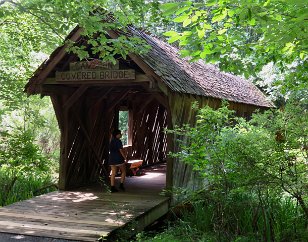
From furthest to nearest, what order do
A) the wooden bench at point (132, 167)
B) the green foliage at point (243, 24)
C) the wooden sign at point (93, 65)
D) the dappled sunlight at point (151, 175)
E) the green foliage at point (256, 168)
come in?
the dappled sunlight at point (151, 175), the wooden bench at point (132, 167), the wooden sign at point (93, 65), the green foliage at point (256, 168), the green foliage at point (243, 24)

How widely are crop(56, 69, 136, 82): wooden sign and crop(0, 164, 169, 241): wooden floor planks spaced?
2.71 metres

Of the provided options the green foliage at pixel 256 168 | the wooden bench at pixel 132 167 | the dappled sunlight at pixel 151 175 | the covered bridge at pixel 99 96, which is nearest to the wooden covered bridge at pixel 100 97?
the covered bridge at pixel 99 96

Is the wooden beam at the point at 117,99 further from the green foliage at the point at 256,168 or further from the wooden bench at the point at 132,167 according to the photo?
the green foliage at the point at 256,168

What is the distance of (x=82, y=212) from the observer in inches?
290

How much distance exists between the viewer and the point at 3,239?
5.93 m

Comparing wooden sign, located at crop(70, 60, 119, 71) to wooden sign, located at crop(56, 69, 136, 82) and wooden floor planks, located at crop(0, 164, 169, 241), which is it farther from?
wooden floor planks, located at crop(0, 164, 169, 241)

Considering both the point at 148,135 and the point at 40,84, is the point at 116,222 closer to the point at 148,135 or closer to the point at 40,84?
the point at 40,84

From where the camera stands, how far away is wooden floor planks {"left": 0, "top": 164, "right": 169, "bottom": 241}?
614cm

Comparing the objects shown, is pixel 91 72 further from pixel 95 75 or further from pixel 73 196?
pixel 73 196

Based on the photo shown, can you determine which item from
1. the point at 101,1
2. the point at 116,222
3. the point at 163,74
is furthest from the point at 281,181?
the point at 101,1

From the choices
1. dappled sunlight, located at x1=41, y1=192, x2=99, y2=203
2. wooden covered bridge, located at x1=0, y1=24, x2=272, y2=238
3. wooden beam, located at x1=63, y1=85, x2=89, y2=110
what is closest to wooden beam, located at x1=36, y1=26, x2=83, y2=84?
wooden covered bridge, located at x1=0, y1=24, x2=272, y2=238

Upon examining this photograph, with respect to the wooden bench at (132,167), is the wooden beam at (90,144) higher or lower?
higher

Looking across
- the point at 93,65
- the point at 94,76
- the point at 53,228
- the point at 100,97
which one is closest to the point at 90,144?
the point at 100,97

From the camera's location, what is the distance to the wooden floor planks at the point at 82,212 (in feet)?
20.1
